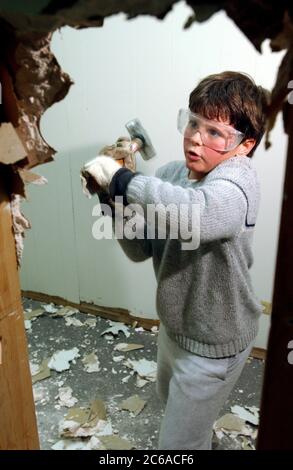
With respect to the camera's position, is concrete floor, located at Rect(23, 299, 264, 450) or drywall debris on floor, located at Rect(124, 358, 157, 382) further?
drywall debris on floor, located at Rect(124, 358, 157, 382)

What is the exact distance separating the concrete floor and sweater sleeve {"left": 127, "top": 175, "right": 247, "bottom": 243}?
1033 millimetres

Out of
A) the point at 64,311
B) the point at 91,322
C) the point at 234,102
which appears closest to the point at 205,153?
the point at 234,102

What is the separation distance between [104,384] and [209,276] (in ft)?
3.35

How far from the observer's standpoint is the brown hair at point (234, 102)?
41.8 inches

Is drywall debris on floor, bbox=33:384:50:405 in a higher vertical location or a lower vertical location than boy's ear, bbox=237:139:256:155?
lower

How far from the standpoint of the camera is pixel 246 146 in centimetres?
111

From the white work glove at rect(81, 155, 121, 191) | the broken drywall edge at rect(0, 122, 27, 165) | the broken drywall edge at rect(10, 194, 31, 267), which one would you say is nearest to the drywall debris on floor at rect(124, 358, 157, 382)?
the white work glove at rect(81, 155, 121, 191)

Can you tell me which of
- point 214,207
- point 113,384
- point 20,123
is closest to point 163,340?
point 214,207

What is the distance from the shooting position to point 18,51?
1.51 feet

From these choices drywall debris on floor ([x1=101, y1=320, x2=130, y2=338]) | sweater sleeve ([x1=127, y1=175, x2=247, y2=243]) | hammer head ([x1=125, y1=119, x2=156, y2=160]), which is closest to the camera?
sweater sleeve ([x1=127, y1=175, x2=247, y2=243])

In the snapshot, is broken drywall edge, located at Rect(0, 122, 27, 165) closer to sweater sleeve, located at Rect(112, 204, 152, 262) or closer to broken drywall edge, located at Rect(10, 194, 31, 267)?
broken drywall edge, located at Rect(10, 194, 31, 267)

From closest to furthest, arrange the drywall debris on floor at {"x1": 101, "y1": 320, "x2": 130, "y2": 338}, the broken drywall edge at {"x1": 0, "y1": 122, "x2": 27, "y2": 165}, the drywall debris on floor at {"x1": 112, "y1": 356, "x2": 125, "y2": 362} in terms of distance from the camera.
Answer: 1. the broken drywall edge at {"x1": 0, "y1": 122, "x2": 27, "y2": 165}
2. the drywall debris on floor at {"x1": 112, "y1": 356, "x2": 125, "y2": 362}
3. the drywall debris on floor at {"x1": 101, "y1": 320, "x2": 130, "y2": 338}

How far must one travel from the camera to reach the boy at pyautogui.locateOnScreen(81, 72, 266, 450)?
1.05 meters

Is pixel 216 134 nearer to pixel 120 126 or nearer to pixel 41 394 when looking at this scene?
pixel 120 126
